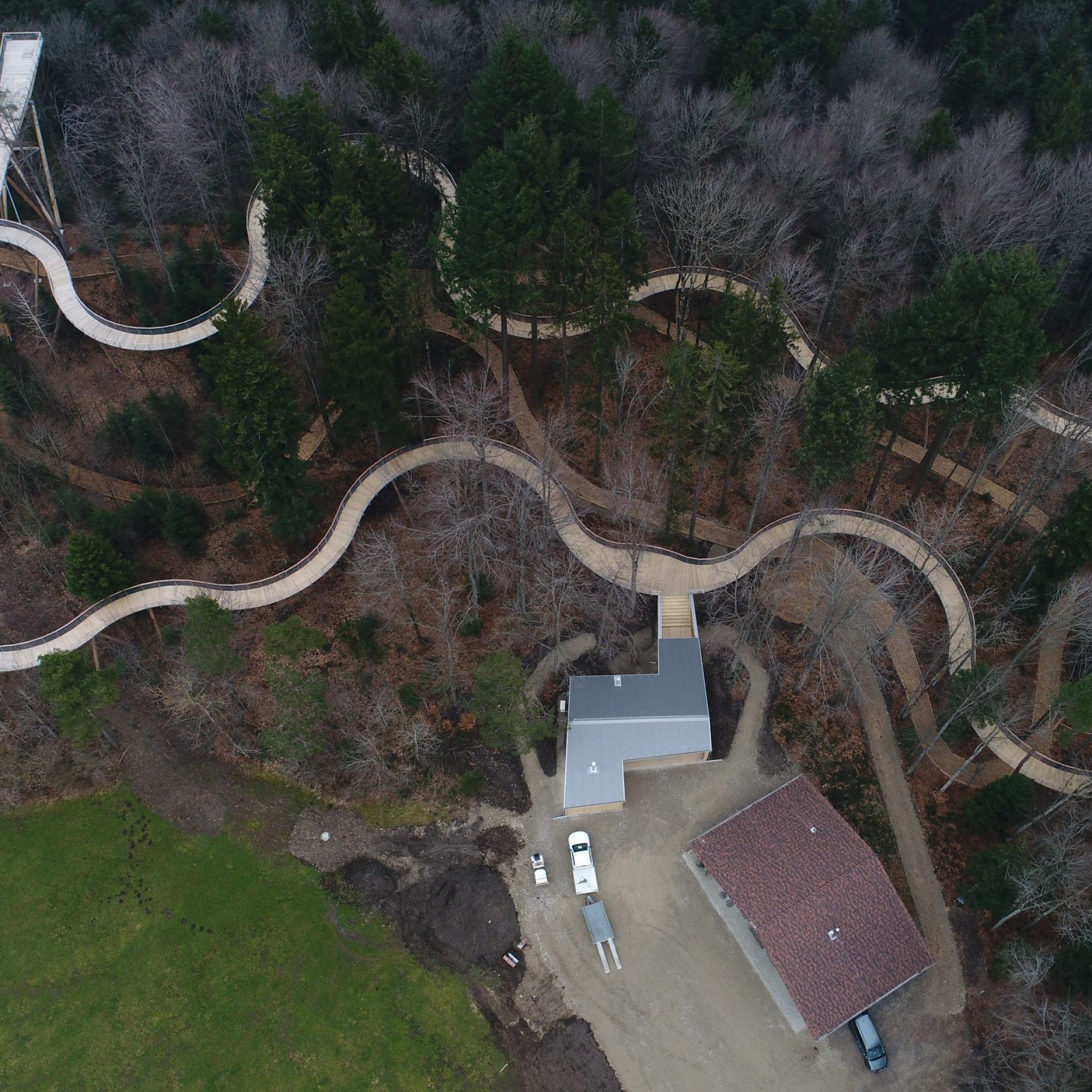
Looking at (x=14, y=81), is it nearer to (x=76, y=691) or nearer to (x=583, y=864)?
(x=76, y=691)

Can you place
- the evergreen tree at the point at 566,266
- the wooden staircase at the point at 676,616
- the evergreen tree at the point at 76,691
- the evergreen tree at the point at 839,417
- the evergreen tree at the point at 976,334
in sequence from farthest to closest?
1. the wooden staircase at the point at 676,616
2. the evergreen tree at the point at 566,266
3. the evergreen tree at the point at 839,417
4. the evergreen tree at the point at 976,334
5. the evergreen tree at the point at 76,691

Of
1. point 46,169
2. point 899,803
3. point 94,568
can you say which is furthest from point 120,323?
point 899,803

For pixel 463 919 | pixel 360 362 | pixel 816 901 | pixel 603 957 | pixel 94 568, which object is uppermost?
pixel 360 362

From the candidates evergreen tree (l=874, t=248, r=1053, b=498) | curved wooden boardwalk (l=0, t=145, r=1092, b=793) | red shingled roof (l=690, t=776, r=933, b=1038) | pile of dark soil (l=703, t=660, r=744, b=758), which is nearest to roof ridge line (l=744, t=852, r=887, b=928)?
red shingled roof (l=690, t=776, r=933, b=1038)

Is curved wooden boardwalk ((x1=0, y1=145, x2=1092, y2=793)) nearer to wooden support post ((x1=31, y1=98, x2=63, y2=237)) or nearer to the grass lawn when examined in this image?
wooden support post ((x1=31, y1=98, x2=63, y2=237))

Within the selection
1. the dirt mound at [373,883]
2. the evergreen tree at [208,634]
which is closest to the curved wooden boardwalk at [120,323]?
the evergreen tree at [208,634]

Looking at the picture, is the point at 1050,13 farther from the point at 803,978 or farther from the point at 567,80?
the point at 803,978

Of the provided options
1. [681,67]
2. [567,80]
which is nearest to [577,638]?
[567,80]

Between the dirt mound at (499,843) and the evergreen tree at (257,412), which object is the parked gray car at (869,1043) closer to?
the dirt mound at (499,843)
